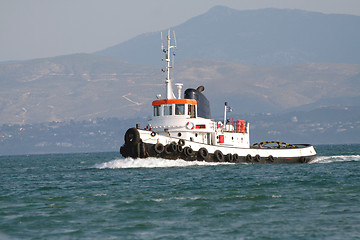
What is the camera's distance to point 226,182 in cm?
3797

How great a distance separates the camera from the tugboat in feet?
157

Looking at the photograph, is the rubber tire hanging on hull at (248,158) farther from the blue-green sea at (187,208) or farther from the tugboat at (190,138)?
the blue-green sea at (187,208)

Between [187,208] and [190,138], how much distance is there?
958 inches

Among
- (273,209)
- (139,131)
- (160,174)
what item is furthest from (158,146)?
(273,209)

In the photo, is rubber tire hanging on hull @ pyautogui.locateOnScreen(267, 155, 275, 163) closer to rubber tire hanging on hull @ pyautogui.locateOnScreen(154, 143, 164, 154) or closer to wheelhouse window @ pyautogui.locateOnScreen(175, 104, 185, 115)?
wheelhouse window @ pyautogui.locateOnScreen(175, 104, 185, 115)

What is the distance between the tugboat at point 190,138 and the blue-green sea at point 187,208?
18.7 ft

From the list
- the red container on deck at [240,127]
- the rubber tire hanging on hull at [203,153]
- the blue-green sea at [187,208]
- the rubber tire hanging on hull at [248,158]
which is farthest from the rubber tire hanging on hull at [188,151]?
the red container on deck at [240,127]

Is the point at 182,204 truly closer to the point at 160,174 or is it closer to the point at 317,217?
the point at 317,217

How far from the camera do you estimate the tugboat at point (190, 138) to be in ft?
157

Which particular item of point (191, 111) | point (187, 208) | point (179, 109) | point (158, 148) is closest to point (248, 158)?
point (191, 111)

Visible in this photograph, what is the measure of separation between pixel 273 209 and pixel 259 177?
1489 centimetres

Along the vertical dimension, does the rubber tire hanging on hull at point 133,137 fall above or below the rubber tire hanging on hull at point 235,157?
above

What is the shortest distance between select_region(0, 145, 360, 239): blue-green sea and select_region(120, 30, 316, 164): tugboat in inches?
224

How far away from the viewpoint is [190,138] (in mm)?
51531
